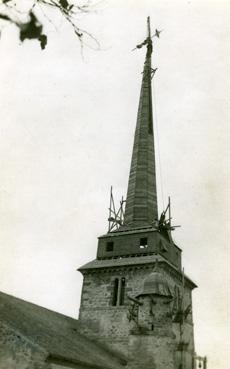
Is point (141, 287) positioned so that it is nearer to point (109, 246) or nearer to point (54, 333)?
point (109, 246)

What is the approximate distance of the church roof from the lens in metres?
15.5

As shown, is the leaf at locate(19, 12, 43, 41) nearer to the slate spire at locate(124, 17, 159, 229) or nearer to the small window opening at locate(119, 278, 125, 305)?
the small window opening at locate(119, 278, 125, 305)

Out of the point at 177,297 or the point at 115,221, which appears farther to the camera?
the point at 115,221

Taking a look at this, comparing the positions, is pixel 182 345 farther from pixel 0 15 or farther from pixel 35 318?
pixel 0 15

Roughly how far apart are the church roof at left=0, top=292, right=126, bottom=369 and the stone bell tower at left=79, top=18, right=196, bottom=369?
4.20ft

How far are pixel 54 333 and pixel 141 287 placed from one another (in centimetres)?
707

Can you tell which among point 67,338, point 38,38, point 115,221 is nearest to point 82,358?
point 67,338

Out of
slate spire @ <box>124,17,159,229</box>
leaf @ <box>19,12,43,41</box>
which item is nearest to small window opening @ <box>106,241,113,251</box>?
slate spire @ <box>124,17,159,229</box>

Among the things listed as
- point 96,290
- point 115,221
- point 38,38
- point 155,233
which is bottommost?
point 38,38

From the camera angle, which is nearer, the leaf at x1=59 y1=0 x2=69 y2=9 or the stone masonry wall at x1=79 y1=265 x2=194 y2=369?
the leaf at x1=59 y1=0 x2=69 y2=9

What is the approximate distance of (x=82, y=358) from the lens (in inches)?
658

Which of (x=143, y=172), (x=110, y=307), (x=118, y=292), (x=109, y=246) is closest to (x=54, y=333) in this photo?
(x=110, y=307)

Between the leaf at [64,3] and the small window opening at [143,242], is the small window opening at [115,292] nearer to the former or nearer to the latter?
the small window opening at [143,242]

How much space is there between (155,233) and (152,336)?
8.48 meters
